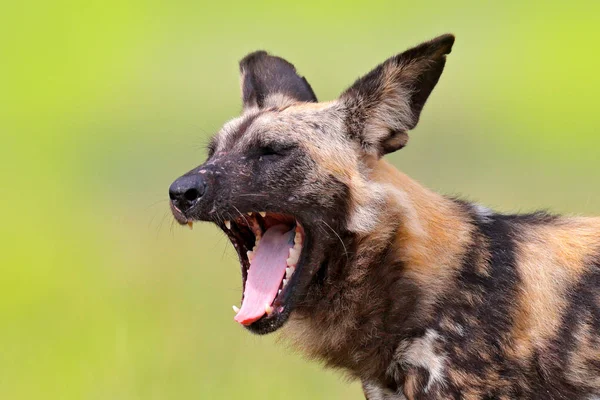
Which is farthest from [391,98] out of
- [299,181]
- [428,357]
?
[428,357]

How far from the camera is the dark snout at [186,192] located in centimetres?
470

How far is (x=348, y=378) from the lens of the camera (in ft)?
16.7

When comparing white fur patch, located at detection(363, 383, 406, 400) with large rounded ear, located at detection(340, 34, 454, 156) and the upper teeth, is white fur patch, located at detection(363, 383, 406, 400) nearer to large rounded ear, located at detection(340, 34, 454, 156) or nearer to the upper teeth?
the upper teeth

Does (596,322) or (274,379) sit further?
(274,379)

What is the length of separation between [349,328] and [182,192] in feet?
3.07

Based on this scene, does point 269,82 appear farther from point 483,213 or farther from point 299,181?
point 483,213

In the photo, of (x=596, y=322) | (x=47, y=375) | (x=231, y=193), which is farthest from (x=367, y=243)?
(x=47, y=375)

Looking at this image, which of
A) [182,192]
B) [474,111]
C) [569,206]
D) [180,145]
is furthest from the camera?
[474,111]

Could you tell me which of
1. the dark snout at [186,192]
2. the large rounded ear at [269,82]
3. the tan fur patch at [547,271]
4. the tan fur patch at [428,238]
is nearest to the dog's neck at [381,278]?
the tan fur patch at [428,238]

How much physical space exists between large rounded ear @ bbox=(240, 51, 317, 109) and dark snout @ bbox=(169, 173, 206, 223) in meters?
0.99

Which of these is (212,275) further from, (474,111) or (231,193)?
(474,111)

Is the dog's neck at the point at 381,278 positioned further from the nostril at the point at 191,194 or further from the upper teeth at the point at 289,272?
the nostril at the point at 191,194

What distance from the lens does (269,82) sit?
5.75 m

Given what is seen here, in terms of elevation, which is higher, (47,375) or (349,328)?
(349,328)
